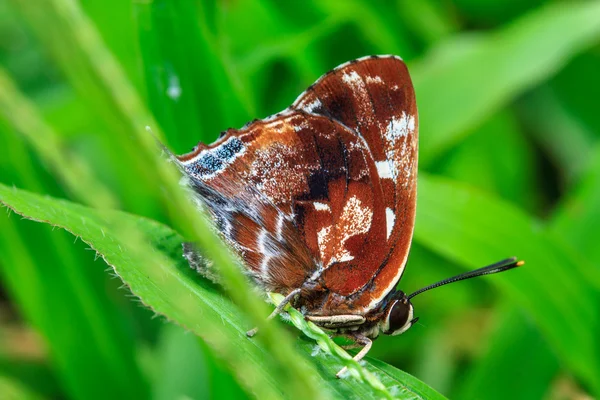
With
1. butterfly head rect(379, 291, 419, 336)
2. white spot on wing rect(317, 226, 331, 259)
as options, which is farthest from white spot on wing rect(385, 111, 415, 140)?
butterfly head rect(379, 291, 419, 336)

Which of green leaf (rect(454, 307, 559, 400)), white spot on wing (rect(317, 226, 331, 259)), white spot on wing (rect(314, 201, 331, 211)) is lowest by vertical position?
green leaf (rect(454, 307, 559, 400))

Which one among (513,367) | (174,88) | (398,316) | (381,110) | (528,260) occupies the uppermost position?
(174,88)

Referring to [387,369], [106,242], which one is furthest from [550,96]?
[106,242]

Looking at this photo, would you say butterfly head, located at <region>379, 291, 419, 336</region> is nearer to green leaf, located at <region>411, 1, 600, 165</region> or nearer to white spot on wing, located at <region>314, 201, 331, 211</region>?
white spot on wing, located at <region>314, 201, 331, 211</region>

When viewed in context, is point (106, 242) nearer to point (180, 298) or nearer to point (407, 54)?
point (180, 298)

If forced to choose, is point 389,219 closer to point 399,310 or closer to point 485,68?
point 399,310

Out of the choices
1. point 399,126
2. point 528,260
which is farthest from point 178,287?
point 528,260
